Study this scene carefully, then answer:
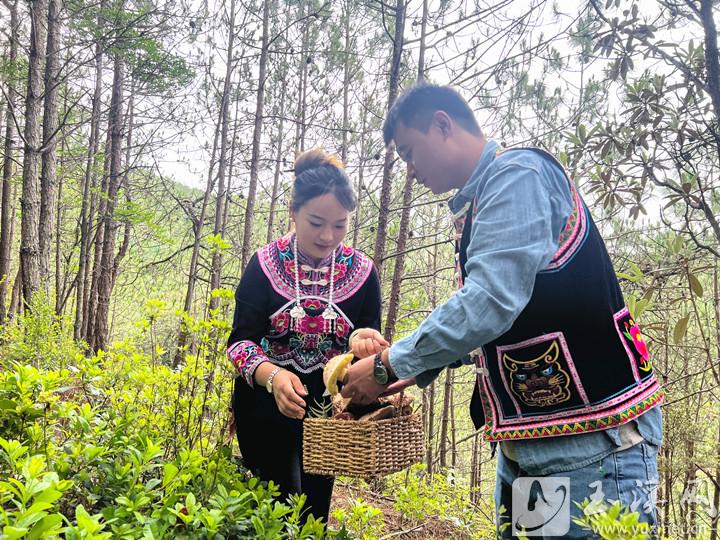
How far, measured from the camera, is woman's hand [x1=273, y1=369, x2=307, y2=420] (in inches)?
65.4

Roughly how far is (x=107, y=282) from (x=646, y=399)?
812 cm

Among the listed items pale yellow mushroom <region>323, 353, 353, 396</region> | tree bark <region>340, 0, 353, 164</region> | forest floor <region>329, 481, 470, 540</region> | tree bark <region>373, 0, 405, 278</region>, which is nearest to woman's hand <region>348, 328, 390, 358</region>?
pale yellow mushroom <region>323, 353, 353, 396</region>

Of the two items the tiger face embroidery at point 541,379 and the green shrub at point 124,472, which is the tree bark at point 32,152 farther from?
the tiger face embroidery at point 541,379

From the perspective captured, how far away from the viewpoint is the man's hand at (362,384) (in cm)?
144

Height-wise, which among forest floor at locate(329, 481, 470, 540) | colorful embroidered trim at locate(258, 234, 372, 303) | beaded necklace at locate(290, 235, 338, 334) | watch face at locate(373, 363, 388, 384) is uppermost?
colorful embroidered trim at locate(258, 234, 372, 303)

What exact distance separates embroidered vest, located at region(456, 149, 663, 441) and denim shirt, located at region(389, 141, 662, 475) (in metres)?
0.05

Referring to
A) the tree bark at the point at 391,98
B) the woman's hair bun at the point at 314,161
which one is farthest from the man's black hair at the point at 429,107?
the tree bark at the point at 391,98

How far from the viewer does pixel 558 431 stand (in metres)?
1.23

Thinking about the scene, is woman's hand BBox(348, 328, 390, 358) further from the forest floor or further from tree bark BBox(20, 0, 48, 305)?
tree bark BBox(20, 0, 48, 305)

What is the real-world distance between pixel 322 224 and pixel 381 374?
0.81m

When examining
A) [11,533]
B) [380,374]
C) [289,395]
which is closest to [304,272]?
[289,395]

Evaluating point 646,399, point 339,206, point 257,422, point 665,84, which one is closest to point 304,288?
point 339,206

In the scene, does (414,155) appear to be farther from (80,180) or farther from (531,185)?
(80,180)

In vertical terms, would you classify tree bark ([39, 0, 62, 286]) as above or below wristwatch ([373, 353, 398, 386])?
above
